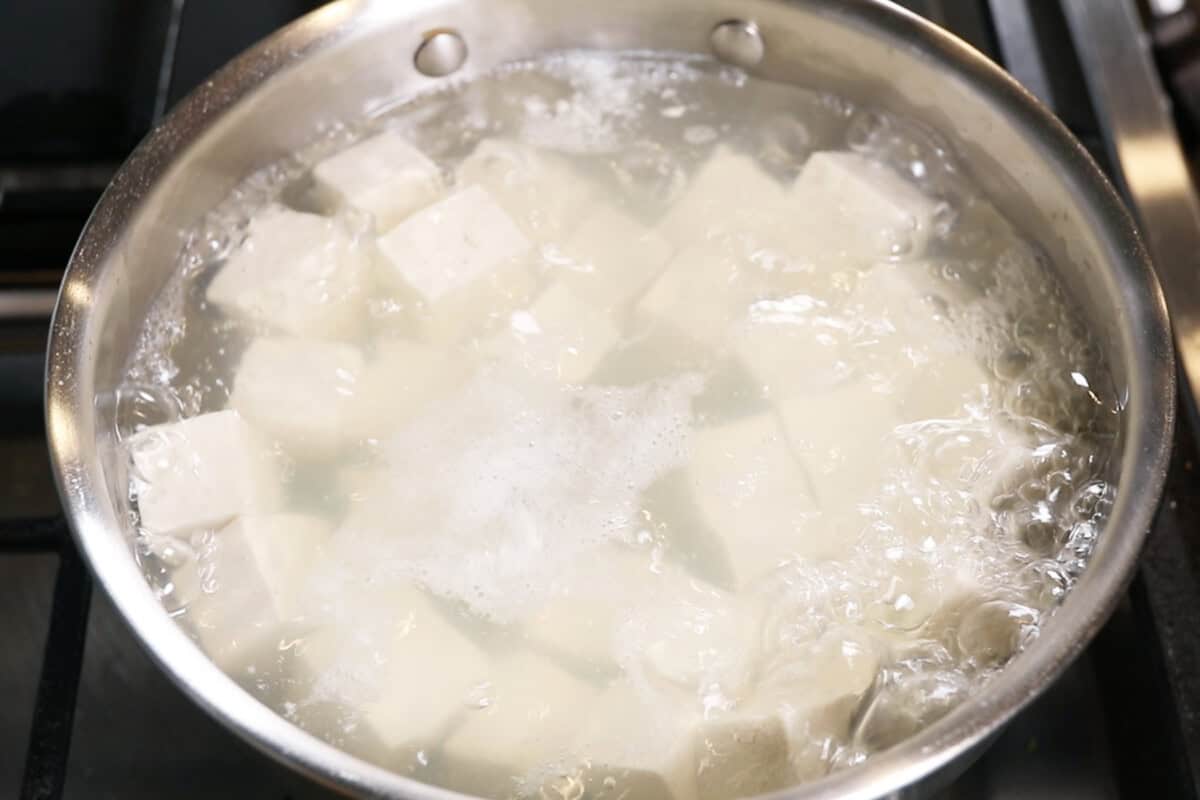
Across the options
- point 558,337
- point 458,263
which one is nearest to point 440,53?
point 458,263

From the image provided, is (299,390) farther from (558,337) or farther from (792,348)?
(792,348)

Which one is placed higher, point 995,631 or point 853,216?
point 853,216

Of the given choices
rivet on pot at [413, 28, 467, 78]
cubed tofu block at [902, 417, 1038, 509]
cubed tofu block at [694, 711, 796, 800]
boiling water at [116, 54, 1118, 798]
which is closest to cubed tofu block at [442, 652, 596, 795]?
boiling water at [116, 54, 1118, 798]

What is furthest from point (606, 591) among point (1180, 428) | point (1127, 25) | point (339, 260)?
point (1127, 25)

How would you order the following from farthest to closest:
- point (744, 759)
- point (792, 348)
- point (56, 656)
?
point (792, 348) → point (56, 656) → point (744, 759)

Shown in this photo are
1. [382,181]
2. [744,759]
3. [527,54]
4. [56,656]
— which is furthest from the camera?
[527,54]
